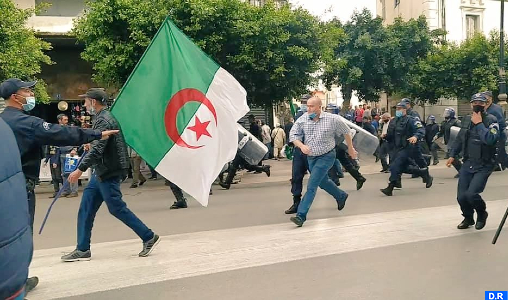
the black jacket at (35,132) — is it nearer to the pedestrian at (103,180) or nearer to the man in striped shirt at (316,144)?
the pedestrian at (103,180)

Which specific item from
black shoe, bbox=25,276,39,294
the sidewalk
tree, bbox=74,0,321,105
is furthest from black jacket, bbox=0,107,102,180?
tree, bbox=74,0,321,105

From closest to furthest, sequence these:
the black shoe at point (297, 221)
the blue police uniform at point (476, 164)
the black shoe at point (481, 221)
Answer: the blue police uniform at point (476, 164)
the black shoe at point (481, 221)
the black shoe at point (297, 221)

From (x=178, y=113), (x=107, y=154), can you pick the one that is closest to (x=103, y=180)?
(x=107, y=154)

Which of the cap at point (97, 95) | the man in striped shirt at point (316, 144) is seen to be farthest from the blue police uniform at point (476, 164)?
the cap at point (97, 95)

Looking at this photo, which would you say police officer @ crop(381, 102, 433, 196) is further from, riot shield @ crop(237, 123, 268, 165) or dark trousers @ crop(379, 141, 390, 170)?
dark trousers @ crop(379, 141, 390, 170)

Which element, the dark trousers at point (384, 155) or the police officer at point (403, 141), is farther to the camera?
the dark trousers at point (384, 155)

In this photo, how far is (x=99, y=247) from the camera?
21.1 feet

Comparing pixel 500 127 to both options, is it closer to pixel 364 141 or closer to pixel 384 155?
pixel 364 141

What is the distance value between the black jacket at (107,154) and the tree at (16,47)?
8.81 metres

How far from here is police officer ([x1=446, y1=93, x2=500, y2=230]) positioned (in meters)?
6.46

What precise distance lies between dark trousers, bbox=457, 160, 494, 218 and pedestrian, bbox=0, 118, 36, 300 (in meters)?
5.62

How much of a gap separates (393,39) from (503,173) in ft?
41.8

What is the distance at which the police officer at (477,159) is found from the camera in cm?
646

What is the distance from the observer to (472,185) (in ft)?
21.4
